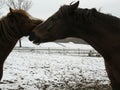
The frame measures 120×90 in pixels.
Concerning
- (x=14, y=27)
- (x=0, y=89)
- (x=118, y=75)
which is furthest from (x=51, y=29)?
(x=0, y=89)

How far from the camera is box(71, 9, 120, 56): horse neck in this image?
4.68 m

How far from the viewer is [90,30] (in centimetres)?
468

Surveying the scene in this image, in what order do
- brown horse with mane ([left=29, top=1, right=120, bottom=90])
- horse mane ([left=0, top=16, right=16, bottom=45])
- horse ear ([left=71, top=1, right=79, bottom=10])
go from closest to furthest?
horse ear ([left=71, top=1, right=79, bottom=10])
brown horse with mane ([left=29, top=1, right=120, bottom=90])
horse mane ([left=0, top=16, right=16, bottom=45])

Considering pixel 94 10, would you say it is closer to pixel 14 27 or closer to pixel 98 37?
pixel 98 37

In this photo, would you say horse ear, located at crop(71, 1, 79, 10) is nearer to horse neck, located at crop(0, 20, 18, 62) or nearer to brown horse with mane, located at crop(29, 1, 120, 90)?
brown horse with mane, located at crop(29, 1, 120, 90)

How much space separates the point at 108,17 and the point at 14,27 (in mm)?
2806

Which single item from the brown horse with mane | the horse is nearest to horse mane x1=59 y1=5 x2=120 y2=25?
the brown horse with mane

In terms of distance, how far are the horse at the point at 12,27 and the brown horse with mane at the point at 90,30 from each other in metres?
2.14

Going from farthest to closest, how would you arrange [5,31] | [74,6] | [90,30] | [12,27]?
[12,27] → [5,31] → [90,30] → [74,6]

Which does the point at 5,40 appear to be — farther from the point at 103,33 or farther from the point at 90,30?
the point at 103,33


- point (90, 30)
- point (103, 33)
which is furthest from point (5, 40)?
point (103, 33)

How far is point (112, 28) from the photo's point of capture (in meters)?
4.74

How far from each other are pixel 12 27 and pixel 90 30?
266 centimetres

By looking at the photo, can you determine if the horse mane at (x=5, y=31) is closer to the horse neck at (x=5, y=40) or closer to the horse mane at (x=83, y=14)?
the horse neck at (x=5, y=40)
